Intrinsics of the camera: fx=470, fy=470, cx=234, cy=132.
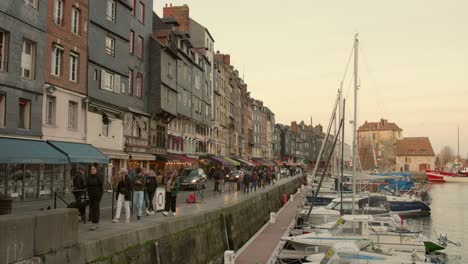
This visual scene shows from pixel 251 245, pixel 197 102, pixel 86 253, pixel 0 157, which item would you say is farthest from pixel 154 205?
pixel 197 102

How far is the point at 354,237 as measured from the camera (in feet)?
66.9

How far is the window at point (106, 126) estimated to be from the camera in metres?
34.6

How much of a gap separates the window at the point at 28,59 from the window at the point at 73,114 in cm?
460

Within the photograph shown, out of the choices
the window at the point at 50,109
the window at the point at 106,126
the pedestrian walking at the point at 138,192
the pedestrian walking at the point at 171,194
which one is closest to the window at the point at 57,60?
the window at the point at 50,109

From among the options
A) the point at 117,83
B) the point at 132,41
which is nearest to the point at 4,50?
the point at 117,83

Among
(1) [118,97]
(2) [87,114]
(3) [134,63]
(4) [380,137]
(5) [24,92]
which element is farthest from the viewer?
(4) [380,137]

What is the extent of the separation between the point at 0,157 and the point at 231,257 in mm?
12468

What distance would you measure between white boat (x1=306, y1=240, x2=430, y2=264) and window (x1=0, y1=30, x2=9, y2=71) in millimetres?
17449

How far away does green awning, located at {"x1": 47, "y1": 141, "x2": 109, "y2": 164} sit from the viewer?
26839mm

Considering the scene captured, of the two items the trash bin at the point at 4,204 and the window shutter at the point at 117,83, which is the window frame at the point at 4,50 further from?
the trash bin at the point at 4,204

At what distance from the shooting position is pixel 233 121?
283 feet

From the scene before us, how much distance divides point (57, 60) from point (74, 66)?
2.08 meters

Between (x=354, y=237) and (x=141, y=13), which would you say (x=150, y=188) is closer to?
(x=354, y=237)

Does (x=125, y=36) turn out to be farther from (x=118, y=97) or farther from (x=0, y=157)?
(x=0, y=157)
